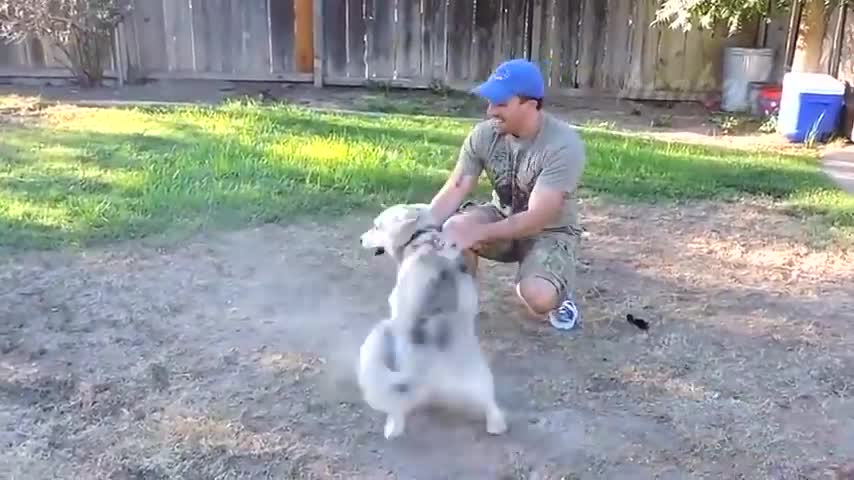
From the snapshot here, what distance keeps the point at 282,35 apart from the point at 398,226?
7.02 metres

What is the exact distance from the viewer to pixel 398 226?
3.01 meters

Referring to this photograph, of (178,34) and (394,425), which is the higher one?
(178,34)

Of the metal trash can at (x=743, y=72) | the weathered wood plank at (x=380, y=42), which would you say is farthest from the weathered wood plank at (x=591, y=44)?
the weathered wood plank at (x=380, y=42)

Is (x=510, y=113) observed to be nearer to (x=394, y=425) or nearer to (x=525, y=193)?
(x=525, y=193)

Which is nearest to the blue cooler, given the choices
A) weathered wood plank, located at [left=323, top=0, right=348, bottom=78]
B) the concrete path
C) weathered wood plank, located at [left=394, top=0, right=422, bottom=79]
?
Answer: the concrete path

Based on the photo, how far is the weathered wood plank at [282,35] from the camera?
31.3 feet

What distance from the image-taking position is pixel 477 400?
2.87 metres

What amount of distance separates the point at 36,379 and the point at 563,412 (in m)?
1.79

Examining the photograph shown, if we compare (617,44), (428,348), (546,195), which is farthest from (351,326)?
(617,44)

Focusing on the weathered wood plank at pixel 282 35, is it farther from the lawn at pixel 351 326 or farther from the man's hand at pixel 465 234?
the man's hand at pixel 465 234

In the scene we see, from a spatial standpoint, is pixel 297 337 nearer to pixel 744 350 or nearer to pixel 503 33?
pixel 744 350

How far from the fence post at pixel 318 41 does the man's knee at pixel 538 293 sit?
625 cm

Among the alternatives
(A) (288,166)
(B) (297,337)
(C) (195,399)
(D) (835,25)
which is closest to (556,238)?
(B) (297,337)

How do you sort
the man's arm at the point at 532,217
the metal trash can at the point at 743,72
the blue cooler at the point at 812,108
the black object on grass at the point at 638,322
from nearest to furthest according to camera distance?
the man's arm at the point at 532,217 < the black object on grass at the point at 638,322 < the blue cooler at the point at 812,108 < the metal trash can at the point at 743,72
